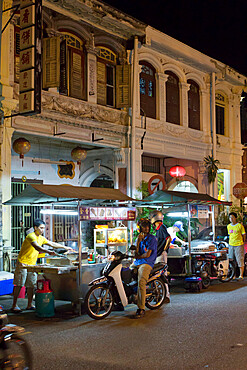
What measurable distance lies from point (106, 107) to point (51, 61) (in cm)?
314

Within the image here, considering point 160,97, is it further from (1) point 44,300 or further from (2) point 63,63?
(1) point 44,300

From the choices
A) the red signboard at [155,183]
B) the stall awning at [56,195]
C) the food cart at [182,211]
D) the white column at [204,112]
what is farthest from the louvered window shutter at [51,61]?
the white column at [204,112]

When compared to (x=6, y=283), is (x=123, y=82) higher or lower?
higher

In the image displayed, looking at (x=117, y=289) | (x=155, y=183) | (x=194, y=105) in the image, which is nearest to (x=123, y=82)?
(x=155, y=183)

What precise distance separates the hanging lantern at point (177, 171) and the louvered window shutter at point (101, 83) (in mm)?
4220

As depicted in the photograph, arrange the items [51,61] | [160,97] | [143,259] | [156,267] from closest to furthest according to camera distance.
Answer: [143,259]
[156,267]
[51,61]
[160,97]

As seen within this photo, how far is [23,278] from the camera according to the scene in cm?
1012

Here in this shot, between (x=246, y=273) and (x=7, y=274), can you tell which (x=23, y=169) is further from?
(x=246, y=273)

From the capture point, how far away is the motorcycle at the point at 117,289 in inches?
363

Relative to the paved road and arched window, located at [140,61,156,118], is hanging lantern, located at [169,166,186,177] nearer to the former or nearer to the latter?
arched window, located at [140,61,156,118]

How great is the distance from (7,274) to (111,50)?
915 cm

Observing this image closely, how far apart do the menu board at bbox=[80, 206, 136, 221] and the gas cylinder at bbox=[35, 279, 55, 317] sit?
155cm

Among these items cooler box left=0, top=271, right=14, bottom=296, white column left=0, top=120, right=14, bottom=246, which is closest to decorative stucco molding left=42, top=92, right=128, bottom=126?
white column left=0, top=120, right=14, bottom=246

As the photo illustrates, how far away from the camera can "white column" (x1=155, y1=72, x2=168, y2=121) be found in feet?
61.0
